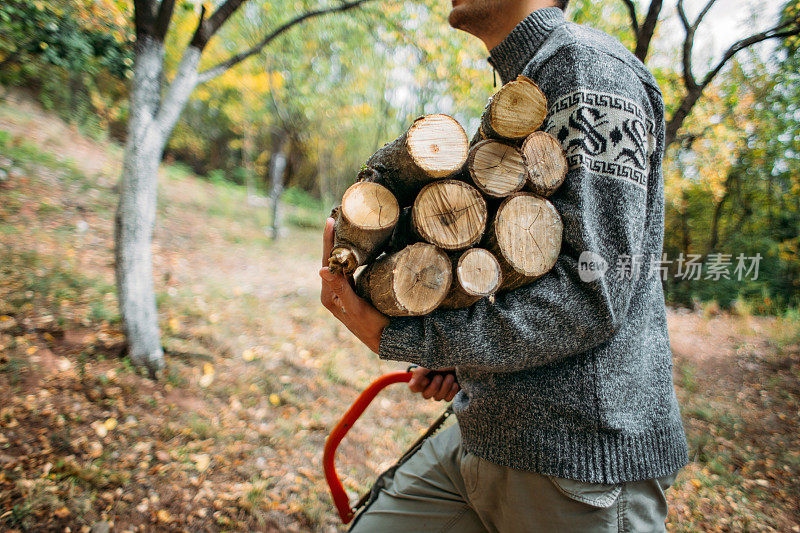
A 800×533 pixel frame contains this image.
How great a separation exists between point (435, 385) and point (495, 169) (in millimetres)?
953

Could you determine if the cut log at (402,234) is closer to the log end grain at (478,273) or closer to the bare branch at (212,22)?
the log end grain at (478,273)

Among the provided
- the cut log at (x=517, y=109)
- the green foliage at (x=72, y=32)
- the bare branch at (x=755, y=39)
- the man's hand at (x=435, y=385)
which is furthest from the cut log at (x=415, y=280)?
the green foliage at (x=72, y=32)

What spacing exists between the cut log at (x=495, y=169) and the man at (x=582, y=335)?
13cm

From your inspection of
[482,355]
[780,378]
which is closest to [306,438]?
[482,355]

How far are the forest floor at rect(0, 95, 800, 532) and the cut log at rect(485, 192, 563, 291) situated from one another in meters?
2.63

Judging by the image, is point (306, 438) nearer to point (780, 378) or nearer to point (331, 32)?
point (780, 378)

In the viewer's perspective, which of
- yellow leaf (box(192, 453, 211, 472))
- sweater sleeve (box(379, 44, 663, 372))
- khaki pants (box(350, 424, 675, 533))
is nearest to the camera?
sweater sleeve (box(379, 44, 663, 372))

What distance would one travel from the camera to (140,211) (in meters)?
3.58

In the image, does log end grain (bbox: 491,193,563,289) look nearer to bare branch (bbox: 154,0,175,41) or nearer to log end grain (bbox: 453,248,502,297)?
log end grain (bbox: 453,248,502,297)

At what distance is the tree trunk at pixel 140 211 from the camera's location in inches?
134

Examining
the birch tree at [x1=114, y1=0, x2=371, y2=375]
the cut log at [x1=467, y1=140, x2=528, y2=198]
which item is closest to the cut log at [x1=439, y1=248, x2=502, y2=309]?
the cut log at [x1=467, y1=140, x2=528, y2=198]

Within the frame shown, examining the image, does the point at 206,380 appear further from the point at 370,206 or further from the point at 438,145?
the point at 438,145

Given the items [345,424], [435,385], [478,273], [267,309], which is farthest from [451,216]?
[267,309]

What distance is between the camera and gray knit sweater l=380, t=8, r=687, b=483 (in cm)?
101
